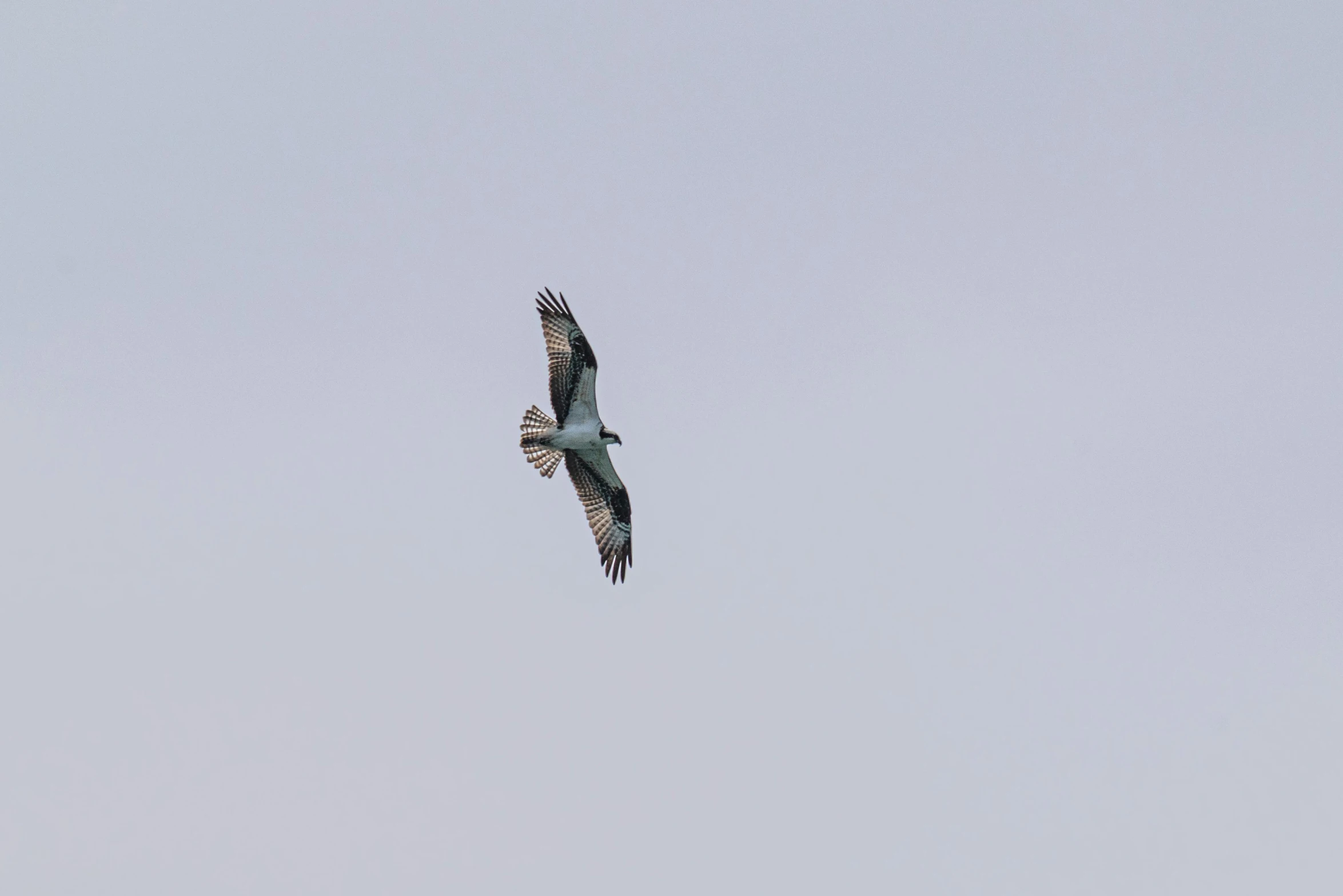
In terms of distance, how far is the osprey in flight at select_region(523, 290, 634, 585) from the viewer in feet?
130

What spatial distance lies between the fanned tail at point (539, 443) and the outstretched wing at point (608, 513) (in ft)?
1.73

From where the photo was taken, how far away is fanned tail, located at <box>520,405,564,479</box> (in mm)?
40750

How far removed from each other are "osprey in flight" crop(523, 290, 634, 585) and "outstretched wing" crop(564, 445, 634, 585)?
1cm

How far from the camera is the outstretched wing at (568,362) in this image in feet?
129

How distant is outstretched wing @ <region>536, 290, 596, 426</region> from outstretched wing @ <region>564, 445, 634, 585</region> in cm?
234

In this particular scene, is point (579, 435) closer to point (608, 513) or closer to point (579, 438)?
point (579, 438)

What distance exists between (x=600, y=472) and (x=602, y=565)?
7.58 ft

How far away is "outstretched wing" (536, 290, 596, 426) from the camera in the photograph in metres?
39.4

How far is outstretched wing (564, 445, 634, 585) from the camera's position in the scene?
4191 cm

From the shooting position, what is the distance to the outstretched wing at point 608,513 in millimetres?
41906

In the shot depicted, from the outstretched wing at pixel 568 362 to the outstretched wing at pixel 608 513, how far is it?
7.66 feet

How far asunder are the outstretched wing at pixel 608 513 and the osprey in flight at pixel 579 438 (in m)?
0.01

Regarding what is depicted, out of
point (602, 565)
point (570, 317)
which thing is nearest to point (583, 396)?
point (570, 317)

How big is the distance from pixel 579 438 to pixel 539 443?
116cm
